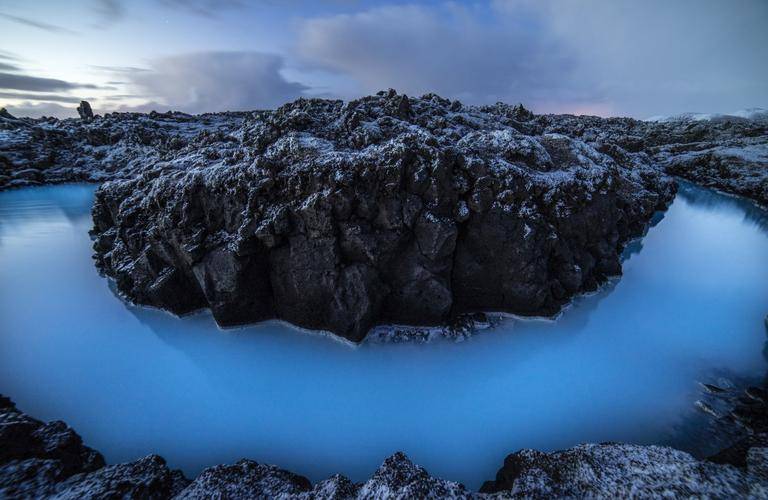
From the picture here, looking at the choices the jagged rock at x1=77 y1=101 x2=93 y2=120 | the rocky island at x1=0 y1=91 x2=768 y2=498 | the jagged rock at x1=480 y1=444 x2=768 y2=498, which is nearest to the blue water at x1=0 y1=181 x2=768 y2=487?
the rocky island at x1=0 y1=91 x2=768 y2=498

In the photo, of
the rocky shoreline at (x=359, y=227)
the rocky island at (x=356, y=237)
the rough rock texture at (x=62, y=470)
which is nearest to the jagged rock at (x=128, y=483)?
the rough rock texture at (x=62, y=470)

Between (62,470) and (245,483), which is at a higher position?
(62,470)

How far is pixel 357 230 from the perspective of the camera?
59.9 feet

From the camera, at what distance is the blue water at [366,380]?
1345 centimetres

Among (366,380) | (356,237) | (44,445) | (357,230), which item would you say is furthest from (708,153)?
(44,445)

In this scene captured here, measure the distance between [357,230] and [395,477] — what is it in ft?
39.3

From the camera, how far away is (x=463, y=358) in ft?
57.6

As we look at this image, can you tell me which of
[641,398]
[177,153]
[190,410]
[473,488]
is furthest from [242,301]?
[641,398]

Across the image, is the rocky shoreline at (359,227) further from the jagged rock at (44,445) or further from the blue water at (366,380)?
the jagged rock at (44,445)

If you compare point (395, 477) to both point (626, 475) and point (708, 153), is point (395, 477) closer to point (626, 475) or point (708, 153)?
point (626, 475)

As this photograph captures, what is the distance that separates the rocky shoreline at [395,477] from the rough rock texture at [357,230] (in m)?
8.78

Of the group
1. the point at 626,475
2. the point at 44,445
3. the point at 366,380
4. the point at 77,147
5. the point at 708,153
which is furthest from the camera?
the point at 77,147

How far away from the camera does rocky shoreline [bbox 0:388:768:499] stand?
9211 mm

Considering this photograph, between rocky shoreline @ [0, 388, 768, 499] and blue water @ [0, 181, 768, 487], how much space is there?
7.09 ft
